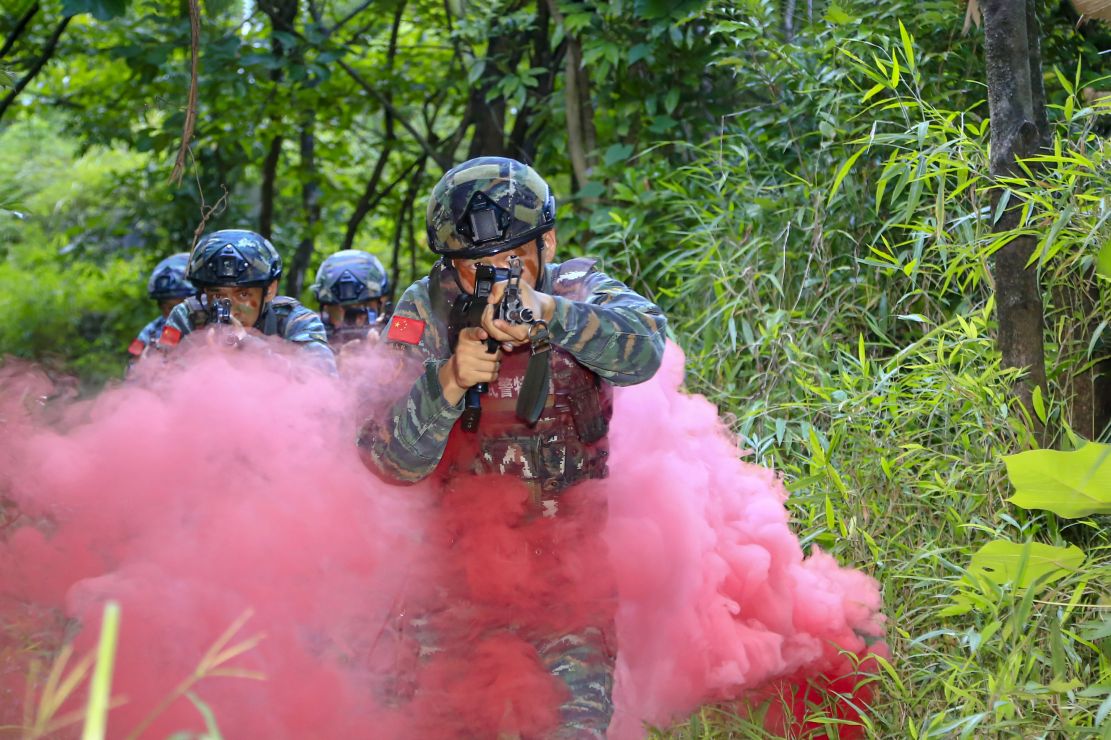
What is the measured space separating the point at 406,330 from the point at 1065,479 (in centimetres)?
186

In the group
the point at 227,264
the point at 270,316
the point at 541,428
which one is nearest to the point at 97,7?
the point at 227,264

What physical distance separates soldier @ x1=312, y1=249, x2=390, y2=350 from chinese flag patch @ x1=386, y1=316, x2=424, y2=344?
14.6 ft

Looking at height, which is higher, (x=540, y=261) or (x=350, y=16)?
(x=350, y=16)

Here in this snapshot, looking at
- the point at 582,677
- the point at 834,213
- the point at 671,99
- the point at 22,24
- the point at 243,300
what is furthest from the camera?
the point at 22,24

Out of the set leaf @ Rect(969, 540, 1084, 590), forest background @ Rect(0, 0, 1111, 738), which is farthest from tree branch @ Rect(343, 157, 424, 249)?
leaf @ Rect(969, 540, 1084, 590)

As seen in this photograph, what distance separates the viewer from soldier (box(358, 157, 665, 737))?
10.5 feet

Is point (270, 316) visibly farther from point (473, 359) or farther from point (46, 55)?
point (46, 55)

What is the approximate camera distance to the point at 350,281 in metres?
8.04

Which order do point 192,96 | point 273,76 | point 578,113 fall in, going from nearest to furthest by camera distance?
point 192,96 → point 578,113 → point 273,76

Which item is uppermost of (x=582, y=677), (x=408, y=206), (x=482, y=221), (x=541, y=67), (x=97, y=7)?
(x=97, y=7)

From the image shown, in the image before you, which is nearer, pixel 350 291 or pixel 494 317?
pixel 494 317

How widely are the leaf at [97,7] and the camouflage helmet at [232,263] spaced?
135 cm

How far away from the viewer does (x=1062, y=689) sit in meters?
2.95

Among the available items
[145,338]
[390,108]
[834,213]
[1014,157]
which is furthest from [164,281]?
[1014,157]
